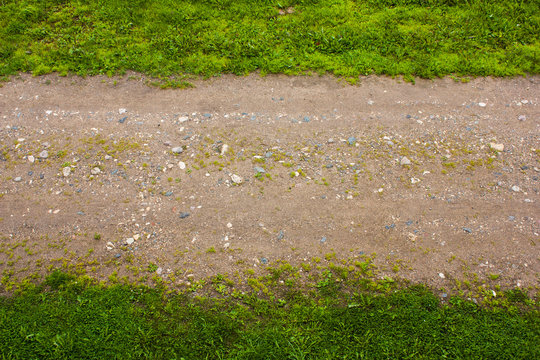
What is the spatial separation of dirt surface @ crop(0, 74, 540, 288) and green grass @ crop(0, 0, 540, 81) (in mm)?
420

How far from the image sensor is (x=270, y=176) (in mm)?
6172

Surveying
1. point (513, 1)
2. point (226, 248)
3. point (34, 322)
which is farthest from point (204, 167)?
point (513, 1)

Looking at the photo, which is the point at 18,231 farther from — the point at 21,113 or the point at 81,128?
the point at 21,113

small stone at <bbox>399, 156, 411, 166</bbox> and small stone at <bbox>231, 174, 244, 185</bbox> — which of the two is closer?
small stone at <bbox>231, 174, 244, 185</bbox>

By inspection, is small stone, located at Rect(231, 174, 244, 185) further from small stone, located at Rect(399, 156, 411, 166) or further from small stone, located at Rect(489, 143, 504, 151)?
small stone, located at Rect(489, 143, 504, 151)

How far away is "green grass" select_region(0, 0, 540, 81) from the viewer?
7.98m

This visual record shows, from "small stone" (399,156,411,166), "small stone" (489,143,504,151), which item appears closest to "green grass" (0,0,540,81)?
"small stone" (489,143,504,151)

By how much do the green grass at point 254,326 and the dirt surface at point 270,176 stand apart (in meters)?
0.40

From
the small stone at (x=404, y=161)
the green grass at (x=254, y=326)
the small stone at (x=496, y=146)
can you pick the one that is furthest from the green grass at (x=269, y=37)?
the green grass at (x=254, y=326)

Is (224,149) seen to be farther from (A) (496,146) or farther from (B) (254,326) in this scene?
(A) (496,146)

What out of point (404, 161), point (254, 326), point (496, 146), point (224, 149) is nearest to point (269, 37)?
point (224, 149)

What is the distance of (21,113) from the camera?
7.29 meters

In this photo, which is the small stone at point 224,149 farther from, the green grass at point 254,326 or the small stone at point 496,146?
the small stone at point 496,146

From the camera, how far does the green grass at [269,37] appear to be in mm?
7977
